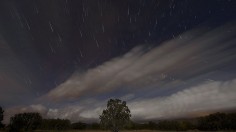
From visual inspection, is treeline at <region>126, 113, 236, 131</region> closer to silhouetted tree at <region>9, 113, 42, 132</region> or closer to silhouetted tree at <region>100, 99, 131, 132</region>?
silhouetted tree at <region>100, 99, 131, 132</region>

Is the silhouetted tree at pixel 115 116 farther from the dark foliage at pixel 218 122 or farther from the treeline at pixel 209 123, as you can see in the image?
the dark foliage at pixel 218 122

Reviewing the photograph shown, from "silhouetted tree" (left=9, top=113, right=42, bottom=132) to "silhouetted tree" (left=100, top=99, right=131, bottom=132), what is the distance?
54.1 meters

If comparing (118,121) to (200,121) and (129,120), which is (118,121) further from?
(200,121)

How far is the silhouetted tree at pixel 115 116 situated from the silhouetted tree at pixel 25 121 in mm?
54078

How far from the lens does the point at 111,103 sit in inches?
4220

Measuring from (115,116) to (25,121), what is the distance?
64.9 metres

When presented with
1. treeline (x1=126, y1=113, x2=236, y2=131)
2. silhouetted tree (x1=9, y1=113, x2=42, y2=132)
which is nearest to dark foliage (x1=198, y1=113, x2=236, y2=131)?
treeline (x1=126, y1=113, x2=236, y2=131)

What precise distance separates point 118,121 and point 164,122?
95.9 meters

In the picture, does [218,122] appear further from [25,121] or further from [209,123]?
[25,121]

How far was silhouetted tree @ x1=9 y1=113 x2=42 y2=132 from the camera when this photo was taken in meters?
140

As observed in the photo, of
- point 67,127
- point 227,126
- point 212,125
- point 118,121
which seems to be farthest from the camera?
point 67,127

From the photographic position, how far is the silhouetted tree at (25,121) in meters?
140

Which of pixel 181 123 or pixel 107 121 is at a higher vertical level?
pixel 181 123

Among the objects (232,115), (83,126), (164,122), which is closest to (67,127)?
(83,126)
